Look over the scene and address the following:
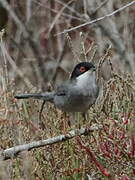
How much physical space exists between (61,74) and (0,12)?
1.55 metres

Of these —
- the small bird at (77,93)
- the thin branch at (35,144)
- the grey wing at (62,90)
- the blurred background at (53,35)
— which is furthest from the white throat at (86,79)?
the blurred background at (53,35)

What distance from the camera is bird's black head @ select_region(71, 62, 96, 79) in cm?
441

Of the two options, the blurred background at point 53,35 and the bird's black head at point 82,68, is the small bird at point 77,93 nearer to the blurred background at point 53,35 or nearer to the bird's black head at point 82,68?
the bird's black head at point 82,68

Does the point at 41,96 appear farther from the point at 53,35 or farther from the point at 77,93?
the point at 53,35

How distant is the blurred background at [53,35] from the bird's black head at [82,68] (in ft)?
8.18

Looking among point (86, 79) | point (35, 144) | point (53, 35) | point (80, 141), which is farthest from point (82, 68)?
point (53, 35)

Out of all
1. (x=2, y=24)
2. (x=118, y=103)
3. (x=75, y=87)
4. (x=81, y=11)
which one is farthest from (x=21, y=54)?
(x=118, y=103)

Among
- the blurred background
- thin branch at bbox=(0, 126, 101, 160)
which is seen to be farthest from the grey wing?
the blurred background

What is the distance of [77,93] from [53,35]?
449 cm

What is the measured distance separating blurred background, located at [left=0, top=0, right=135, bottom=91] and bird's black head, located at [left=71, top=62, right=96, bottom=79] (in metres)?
2.49

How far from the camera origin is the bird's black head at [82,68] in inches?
174

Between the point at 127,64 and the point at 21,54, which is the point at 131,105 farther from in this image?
the point at 21,54

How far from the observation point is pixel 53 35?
9141mm

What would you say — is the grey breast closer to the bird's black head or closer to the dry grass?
the bird's black head
